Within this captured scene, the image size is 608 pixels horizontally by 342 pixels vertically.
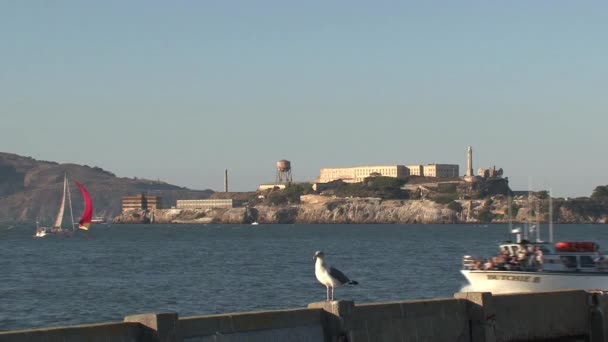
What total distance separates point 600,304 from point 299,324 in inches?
291

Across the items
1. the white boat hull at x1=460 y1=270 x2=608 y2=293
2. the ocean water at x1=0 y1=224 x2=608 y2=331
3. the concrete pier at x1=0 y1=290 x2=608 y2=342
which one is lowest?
the ocean water at x1=0 y1=224 x2=608 y2=331

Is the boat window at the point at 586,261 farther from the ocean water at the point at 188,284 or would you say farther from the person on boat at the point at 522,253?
the ocean water at the point at 188,284

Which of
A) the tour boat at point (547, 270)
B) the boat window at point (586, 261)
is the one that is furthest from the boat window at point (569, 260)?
the boat window at point (586, 261)

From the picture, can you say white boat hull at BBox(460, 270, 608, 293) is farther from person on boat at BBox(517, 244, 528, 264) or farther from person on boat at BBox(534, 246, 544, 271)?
person on boat at BBox(517, 244, 528, 264)

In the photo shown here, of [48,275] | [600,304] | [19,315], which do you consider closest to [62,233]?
[48,275]

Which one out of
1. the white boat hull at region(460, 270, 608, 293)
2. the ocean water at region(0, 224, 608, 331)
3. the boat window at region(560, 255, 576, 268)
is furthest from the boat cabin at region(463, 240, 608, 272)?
the ocean water at region(0, 224, 608, 331)

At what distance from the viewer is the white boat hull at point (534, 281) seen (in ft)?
145

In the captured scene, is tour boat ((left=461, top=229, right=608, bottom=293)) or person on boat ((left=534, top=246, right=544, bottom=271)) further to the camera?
person on boat ((left=534, top=246, right=544, bottom=271))

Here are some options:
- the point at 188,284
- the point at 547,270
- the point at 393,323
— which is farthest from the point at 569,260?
the point at 188,284

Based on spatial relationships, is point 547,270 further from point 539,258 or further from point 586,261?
point 586,261

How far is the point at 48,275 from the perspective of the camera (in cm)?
7956

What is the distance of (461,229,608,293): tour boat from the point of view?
1750 inches

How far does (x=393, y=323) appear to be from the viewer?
19.9m

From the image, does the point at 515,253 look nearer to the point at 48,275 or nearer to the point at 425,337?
the point at 425,337
